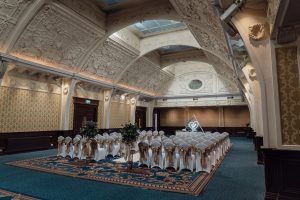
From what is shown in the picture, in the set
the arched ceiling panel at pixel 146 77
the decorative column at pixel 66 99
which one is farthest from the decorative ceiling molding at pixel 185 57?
the decorative column at pixel 66 99

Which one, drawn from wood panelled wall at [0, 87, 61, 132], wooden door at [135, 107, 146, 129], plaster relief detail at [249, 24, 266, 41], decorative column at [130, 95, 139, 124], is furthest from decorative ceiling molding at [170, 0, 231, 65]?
wooden door at [135, 107, 146, 129]

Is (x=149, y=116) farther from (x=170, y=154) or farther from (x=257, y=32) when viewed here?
(x=257, y=32)

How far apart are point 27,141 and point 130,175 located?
6.13m

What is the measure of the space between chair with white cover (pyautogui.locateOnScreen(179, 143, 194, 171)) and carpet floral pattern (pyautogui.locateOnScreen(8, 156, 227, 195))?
0.20 m

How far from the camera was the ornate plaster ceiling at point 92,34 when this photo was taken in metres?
6.95

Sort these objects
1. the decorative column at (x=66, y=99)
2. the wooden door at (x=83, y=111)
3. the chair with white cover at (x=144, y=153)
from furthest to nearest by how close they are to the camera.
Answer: the wooden door at (x=83, y=111) < the decorative column at (x=66, y=99) < the chair with white cover at (x=144, y=153)

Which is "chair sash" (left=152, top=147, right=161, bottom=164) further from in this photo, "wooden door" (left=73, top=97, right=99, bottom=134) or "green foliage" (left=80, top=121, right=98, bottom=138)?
"wooden door" (left=73, top=97, right=99, bottom=134)

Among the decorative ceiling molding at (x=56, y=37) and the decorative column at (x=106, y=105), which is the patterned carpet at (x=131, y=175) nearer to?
the decorative ceiling molding at (x=56, y=37)

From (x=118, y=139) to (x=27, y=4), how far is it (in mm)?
5923

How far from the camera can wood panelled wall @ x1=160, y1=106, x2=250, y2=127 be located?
62.1 feet

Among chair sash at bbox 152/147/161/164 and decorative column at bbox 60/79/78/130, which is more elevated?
decorative column at bbox 60/79/78/130

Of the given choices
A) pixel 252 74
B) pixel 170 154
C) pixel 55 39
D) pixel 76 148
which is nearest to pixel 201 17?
pixel 252 74

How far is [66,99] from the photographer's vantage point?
10430mm

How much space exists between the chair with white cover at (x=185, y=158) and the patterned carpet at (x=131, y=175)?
20 centimetres
